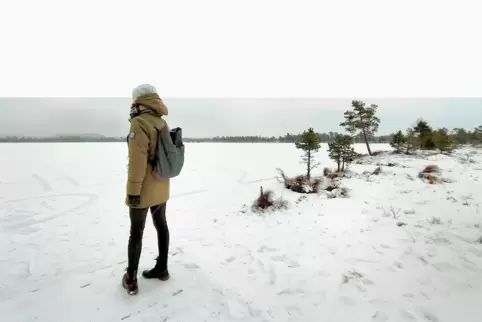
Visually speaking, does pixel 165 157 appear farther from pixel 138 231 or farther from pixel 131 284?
pixel 131 284

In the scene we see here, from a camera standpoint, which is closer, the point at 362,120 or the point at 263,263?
the point at 263,263

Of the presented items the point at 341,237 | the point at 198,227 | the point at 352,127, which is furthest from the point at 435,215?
the point at 352,127

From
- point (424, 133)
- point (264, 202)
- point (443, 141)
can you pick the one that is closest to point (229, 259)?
point (264, 202)

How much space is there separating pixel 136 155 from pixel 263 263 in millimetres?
2587

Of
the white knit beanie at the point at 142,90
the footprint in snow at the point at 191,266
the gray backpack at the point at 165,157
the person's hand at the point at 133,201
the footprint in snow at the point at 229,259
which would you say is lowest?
the footprint in snow at the point at 229,259

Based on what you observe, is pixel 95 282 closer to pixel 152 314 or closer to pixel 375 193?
pixel 152 314

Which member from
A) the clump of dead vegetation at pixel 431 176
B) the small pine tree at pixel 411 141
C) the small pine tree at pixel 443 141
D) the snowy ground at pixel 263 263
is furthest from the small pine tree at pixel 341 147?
the small pine tree at pixel 443 141

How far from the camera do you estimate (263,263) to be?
3738 millimetres

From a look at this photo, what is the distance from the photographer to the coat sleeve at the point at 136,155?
254cm

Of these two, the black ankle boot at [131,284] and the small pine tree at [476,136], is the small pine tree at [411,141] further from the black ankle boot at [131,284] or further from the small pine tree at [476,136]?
the black ankle boot at [131,284]

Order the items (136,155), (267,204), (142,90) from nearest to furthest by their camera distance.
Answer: (136,155)
(142,90)
(267,204)

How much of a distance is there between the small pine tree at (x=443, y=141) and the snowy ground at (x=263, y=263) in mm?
20133

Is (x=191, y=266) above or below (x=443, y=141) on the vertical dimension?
below

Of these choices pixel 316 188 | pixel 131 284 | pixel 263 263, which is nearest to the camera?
pixel 131 284
